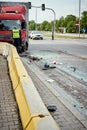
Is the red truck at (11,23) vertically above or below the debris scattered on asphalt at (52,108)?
above

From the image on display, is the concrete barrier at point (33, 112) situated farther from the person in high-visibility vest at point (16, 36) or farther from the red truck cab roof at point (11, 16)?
the red truck cab roof at point (11, 16)

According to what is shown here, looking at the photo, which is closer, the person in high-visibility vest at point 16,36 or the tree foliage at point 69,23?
the person in high-visibility vest at point 16,36

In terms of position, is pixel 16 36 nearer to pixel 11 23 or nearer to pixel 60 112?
pixel 11 23

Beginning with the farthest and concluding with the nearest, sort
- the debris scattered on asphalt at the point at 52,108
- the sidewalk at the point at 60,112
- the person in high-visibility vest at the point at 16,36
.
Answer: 1. the person in high-visibility vest at the point at 16,36
2. the debris scattered on asphalt at the point at 52,108
3. the sidewalk at the point at 60,112

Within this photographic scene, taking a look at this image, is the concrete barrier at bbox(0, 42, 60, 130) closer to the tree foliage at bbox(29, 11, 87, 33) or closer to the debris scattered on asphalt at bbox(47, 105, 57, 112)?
the debris scattered on asphalt at bbox(47, 105, 57, 112)

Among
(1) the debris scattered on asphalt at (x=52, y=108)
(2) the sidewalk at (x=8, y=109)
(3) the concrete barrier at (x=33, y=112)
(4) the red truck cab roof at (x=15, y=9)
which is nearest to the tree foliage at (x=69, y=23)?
(4) the red truck cab roof at (x=15, y=9)

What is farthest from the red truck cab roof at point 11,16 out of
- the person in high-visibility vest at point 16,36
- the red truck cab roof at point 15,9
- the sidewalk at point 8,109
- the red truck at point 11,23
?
the sidewalk at point 8,109

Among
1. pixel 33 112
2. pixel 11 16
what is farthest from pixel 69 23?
pixel 33 112

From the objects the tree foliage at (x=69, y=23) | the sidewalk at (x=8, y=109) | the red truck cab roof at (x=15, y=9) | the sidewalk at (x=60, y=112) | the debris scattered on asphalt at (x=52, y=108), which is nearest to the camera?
the sidewalk at (x=8, y=109)

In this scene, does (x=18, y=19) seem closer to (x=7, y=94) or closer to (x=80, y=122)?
(x=7, y=94)

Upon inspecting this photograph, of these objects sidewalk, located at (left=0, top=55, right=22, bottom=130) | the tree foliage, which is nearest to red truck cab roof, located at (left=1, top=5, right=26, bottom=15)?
sidewalk, located at (left=0, top=55, right=22, bottom=130)

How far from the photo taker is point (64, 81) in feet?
A: 40.5

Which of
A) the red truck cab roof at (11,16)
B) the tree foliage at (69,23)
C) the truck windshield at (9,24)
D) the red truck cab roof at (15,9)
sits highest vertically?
the red truck cab roof at (15,9)

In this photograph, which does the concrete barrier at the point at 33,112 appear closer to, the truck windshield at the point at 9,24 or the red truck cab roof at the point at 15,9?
the truck windshield at the point at 9,24
